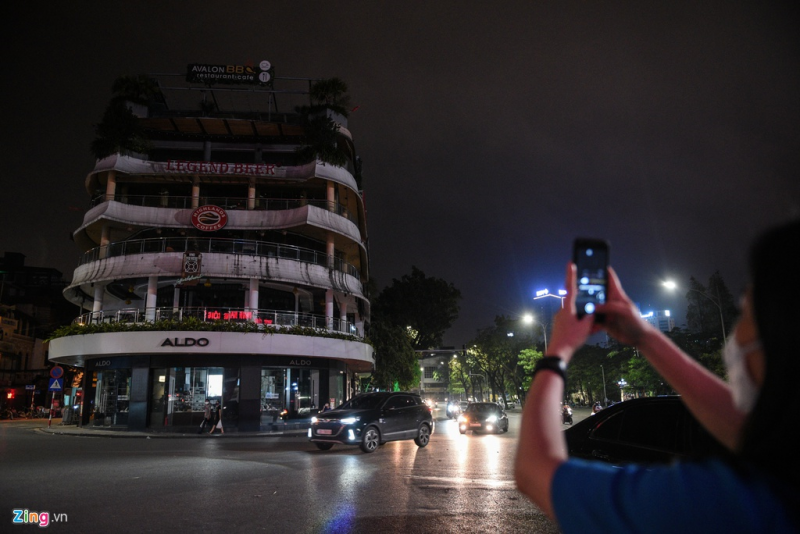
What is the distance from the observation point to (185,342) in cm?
2891

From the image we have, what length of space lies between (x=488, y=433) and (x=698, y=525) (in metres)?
25.9

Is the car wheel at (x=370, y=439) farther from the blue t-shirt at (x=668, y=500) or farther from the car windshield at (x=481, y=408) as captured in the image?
the blue t-shirt at (x=668, y=500)

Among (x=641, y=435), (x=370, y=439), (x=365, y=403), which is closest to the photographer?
(x=641, y=435)

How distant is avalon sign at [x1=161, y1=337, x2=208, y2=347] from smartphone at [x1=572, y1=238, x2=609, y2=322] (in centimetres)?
2976

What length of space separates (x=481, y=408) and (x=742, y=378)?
25872 millimetres

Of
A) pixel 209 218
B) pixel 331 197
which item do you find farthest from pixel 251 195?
pixel 331 197

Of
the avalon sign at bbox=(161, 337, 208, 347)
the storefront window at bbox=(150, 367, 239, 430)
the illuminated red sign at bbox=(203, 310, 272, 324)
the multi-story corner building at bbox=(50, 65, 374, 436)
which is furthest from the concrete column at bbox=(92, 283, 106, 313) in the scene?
the illuminated red sign at bbox=(203, 310, 272, 324)

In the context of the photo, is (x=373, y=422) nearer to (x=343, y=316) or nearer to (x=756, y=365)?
(x=756, y=365)

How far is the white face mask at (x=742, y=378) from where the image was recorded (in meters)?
1.27

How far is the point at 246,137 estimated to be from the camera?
1463 inches

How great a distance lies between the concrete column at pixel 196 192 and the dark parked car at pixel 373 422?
20620 millimetres

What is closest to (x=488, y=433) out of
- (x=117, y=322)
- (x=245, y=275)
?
(x=245, y=275)

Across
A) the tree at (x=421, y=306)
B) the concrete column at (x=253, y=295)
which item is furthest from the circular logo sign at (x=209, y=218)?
the tree at (x=421, y=306)

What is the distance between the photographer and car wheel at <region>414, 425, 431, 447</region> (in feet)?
60.4
